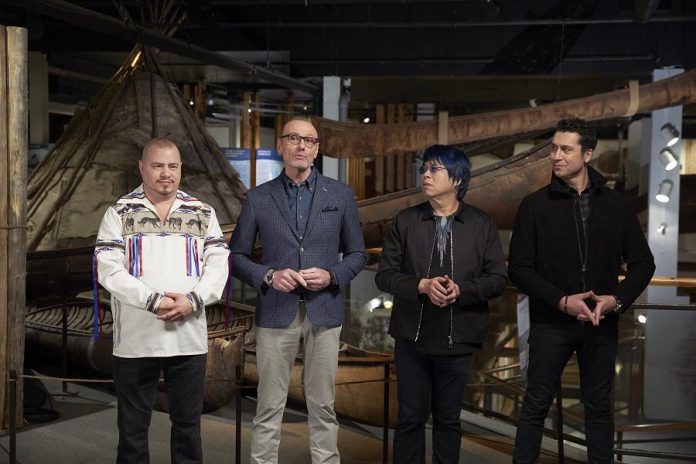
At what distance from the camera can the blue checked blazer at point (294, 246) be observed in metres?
2.90

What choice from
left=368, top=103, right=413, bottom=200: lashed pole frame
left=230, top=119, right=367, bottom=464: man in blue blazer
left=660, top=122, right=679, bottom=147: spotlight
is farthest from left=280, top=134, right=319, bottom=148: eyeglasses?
left=368, top=103, right=413, bottom=200: lashed pole frame

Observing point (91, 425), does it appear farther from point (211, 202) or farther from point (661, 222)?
point (661, 222)

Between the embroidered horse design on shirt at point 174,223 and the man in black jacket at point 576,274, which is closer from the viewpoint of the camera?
the embroidered horse design on shirt at point 174,223

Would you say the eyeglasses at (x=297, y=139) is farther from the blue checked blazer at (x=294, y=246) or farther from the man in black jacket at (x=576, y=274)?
the man in black jacket at (x=576, y=274)

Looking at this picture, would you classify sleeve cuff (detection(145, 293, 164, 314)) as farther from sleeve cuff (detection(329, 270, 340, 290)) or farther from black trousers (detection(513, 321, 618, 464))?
black trousers (detection(513, 321, 618, 464))

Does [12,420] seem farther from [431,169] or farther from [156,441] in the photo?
[431,169]

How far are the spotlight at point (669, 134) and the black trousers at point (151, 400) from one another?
6811 mm

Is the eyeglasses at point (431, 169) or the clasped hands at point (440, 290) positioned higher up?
the eyeglasses at point (431, 169)

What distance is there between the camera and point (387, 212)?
16.8ft

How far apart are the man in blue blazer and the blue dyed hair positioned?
0.35 m

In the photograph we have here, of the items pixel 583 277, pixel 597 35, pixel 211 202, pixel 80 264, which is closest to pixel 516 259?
pixel 583 277

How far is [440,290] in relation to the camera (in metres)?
2.71

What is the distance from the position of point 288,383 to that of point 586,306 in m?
1.04

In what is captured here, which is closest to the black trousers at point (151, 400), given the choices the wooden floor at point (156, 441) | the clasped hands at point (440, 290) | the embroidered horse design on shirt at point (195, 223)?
the embroidered horse design on shirt at point (195, 223)
